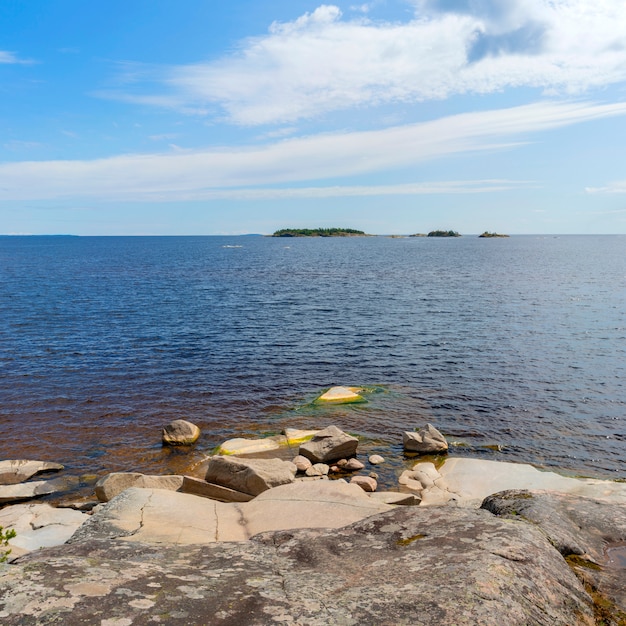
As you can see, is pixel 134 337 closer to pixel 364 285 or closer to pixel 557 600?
pixel 557 600

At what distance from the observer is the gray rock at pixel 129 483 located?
51.6 feet

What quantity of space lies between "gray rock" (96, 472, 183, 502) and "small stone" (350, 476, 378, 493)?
624 cm

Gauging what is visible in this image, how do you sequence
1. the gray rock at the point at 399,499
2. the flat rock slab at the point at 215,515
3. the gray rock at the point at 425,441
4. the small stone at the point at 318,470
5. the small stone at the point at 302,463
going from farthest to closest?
1. the gray rock at the point at 425,441
2. the small stone at the point at 302,463
3. the small stone at the point at 318,470
4. the gray rock at the point at 399,499
5. the flat rock slab at the point at 215,515

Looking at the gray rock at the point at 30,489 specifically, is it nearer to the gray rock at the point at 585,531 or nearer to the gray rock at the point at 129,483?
the gray rock at the point at 129,483

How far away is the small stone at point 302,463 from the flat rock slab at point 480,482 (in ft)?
12.3

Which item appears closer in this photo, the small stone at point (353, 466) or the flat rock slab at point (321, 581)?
the flat rock slab at point (321, 581)

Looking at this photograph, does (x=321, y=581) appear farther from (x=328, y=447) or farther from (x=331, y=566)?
(x=328, y=447)

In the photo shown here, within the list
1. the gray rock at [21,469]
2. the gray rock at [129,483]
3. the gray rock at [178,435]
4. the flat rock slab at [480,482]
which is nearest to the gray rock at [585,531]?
the flat rock slab at [480,482]

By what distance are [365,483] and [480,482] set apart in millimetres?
4296

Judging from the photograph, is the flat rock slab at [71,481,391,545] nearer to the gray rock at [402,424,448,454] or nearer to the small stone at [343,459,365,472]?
the small stone at [343,459,365,472]

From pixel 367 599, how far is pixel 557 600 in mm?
2221

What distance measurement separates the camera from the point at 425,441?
834 inches

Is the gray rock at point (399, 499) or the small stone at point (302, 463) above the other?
the gray rock at point (399, 499)

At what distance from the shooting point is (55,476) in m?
19.2
